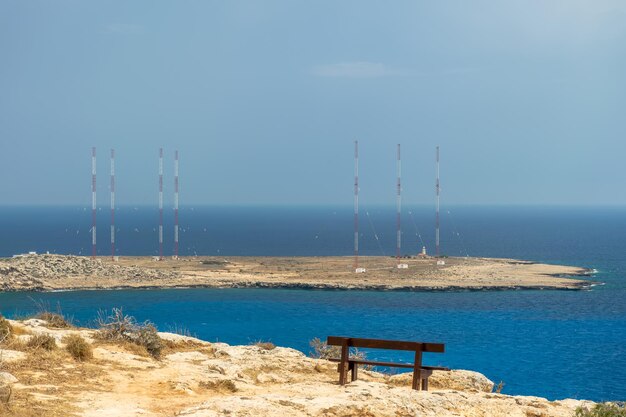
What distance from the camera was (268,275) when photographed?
81312mm

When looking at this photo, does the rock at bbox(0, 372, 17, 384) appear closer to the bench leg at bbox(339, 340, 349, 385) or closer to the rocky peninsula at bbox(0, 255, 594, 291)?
the bench leg at bbox(339, 340, 349, 385)

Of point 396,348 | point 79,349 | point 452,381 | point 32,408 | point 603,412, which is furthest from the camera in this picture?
point 452,381

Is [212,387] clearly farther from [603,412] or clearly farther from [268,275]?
[268,275]

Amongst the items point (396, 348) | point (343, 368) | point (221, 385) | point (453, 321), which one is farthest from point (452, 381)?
point (453, 321)

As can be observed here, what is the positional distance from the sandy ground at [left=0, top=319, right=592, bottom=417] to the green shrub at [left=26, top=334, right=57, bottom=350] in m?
0.13

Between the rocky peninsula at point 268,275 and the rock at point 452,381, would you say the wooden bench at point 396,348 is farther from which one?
the rocky peninsula at point 268,275

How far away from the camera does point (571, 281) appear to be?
78.4m

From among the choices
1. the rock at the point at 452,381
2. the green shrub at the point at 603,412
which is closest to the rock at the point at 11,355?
the rock at the point at 452,381

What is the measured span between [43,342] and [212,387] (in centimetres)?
375

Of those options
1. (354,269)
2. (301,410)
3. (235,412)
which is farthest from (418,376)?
(354,269)

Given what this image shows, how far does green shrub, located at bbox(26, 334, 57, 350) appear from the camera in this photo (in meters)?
14.3

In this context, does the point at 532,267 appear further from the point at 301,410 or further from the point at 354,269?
the point at 301,410

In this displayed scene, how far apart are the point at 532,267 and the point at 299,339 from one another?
51.4 metres

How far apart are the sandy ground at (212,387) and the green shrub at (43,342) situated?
0.13m
